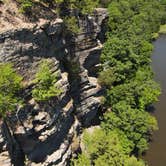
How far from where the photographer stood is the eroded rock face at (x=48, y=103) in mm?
25188

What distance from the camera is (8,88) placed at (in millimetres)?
23750

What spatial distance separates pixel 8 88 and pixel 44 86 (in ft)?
12.4

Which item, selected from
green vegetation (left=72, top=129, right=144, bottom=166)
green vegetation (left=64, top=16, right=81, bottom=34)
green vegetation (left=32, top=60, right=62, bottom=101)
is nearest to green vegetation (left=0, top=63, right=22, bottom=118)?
green vegetation (left=32, top=60, right=62, bottom=101)

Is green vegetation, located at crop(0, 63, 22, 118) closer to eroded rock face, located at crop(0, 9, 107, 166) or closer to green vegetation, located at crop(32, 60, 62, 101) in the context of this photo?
eroded rock face, located at crop(0, 9, 107, 166)

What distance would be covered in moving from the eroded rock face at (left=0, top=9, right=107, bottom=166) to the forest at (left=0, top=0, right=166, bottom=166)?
98cm

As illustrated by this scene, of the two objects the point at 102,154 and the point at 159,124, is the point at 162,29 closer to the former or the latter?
the point at 159,124

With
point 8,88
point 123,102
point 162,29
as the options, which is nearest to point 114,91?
point 123,102

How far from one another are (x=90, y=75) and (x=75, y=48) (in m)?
5.52

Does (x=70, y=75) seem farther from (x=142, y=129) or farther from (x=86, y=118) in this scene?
(x=142, y=129)

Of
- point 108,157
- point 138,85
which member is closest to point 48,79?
point 108,157

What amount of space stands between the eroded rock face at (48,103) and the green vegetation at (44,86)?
0.53 m

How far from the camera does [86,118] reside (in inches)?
1431

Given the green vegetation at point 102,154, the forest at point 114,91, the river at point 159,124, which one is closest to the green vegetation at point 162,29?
the river at point 159,124

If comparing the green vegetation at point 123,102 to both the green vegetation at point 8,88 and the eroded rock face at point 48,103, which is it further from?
the green vegetation at point 8,88
